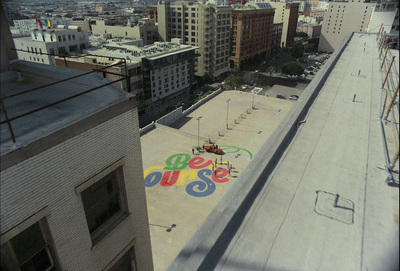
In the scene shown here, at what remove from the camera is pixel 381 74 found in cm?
1838

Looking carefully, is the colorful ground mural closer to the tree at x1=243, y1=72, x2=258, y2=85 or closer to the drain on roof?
the drain on roof

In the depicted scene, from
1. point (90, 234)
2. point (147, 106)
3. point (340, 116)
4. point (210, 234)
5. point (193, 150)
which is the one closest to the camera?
point (210, 234)

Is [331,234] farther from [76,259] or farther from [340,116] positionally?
[340,116]

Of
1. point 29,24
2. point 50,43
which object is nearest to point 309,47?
point 50,43

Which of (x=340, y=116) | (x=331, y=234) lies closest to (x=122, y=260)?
(x=331, y=234)

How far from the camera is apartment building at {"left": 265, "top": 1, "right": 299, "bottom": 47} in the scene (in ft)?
409

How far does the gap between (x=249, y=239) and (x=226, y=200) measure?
1160 millimetres

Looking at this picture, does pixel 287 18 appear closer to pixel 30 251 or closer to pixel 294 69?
pixel 294 69

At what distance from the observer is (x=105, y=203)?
853 centimetres

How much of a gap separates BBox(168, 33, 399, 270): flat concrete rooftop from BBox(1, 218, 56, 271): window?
149 inches

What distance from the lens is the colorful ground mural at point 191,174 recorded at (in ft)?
114

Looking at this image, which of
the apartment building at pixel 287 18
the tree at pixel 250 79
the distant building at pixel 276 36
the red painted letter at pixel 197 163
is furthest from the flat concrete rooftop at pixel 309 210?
the apartment building at pixel 287 18

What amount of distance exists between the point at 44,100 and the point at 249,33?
318ft

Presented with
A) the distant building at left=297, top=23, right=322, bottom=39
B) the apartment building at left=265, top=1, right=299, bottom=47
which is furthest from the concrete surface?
the distant building at left=297, top=23, right=322, bottom=39
